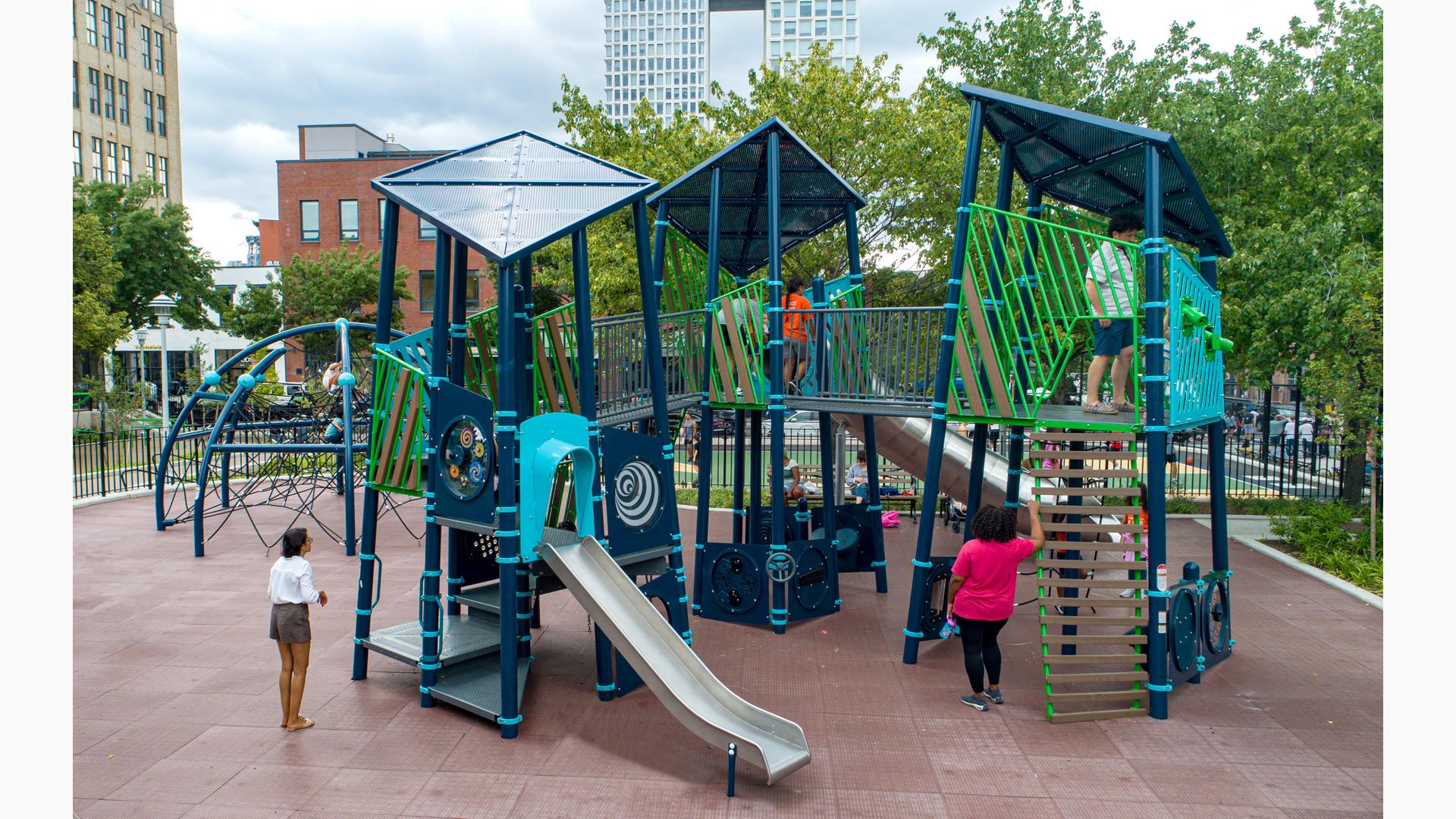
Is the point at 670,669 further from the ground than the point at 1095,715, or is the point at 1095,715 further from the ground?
the point at 670,669

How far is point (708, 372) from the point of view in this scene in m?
10.4

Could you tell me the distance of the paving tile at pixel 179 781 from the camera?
579 cm

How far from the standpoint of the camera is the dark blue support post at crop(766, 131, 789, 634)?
9656 millimetres

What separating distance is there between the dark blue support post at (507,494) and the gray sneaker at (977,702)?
3.58 m

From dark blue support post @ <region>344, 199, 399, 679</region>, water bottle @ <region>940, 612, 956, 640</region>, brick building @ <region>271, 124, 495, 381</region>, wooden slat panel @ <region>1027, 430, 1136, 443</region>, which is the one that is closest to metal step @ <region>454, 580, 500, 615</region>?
dark blue support post @ <region>344, 199, 399, 679</region>

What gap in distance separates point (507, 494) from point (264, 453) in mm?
12441

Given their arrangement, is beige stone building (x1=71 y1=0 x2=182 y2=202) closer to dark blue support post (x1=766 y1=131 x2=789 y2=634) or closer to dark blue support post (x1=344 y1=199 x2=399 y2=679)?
dark blue support post (x1=344 y1=199 x2=399 y2=679)

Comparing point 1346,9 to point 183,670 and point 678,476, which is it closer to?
point 678,476

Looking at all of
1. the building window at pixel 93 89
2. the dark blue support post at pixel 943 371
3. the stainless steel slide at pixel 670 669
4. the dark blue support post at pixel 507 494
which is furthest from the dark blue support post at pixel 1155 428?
the building window at pixel 93 89

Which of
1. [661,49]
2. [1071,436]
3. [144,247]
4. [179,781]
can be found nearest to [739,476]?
[1071,436]

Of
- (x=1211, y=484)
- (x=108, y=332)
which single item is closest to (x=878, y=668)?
(x=1211, y=484)

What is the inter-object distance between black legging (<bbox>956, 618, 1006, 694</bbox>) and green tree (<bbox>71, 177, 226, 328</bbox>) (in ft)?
116

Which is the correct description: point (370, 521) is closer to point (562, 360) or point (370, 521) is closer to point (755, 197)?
point (562, 360)

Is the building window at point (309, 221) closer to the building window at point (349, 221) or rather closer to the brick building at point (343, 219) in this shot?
the brick building at point (343, 219)
